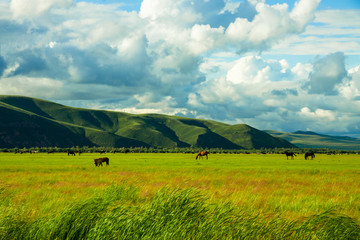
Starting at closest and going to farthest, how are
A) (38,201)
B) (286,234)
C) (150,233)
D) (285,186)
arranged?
(150,233) < (286,234) < (38,201) < (285,186)

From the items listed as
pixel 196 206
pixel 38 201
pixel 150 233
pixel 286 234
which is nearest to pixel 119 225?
pixel 150 233

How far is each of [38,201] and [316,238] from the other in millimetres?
16369

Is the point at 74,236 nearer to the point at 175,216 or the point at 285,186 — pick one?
the point at 175,216

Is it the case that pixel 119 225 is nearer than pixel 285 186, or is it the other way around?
pixel 119 225

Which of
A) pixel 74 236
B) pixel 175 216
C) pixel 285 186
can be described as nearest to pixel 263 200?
pixel 285 186

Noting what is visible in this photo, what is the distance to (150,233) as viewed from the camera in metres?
8.41

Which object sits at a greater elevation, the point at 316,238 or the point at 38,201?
the point at 316,238

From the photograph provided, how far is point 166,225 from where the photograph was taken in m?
8.63

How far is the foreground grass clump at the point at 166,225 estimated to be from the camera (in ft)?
28.1

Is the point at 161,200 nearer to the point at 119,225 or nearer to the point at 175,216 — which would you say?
the point at 175,216

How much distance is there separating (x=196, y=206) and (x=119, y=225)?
234 centimetres

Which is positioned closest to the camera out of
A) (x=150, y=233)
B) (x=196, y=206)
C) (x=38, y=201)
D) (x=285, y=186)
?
(x=150, y=233)

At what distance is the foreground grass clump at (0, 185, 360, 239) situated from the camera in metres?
8.55

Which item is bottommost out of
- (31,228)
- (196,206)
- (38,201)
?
(38,201)
